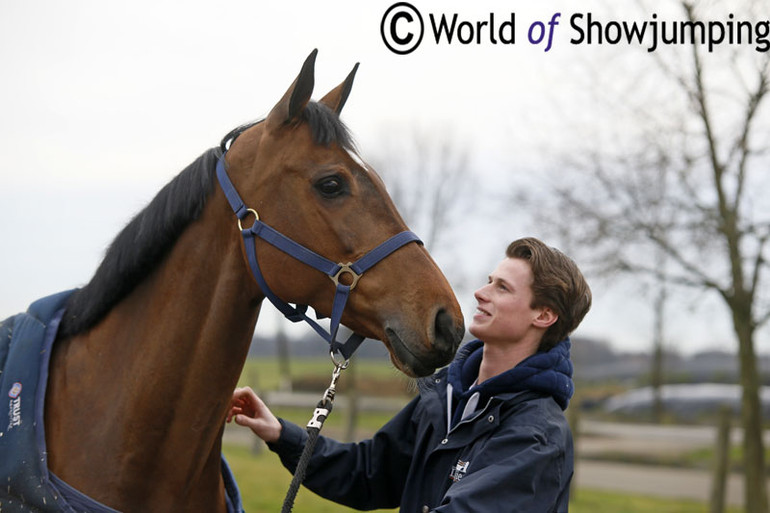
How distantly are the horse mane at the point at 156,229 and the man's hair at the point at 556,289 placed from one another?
33.7 inches

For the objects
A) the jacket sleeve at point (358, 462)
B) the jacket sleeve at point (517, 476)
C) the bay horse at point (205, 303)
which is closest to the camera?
the jacket sleeve at point (517, 476)

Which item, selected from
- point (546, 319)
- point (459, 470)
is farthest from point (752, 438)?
point (459, 470)

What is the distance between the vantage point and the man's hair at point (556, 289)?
2824 mm

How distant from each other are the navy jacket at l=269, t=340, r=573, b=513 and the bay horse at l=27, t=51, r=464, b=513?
16.5 inches

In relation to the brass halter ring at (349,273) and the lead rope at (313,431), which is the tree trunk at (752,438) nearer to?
the lead rope at (313,431)

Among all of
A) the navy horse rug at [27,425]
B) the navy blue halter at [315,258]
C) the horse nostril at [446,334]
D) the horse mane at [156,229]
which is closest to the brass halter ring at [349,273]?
the navy blue halter at [315,258]

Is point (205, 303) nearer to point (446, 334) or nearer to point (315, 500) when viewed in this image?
point (446, 334)

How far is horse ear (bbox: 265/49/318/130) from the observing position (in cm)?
254

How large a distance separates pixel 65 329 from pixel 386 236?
48.7 inches

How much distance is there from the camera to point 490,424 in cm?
266

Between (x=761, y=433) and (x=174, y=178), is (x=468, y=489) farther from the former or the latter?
(x=761, y=433)

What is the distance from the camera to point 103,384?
2596 millimetres

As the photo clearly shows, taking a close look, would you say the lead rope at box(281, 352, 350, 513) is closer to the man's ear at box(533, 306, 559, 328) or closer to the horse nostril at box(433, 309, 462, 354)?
the horse nostril at box(433, 309, 462, 354)

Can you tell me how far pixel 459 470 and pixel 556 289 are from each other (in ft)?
2.49
